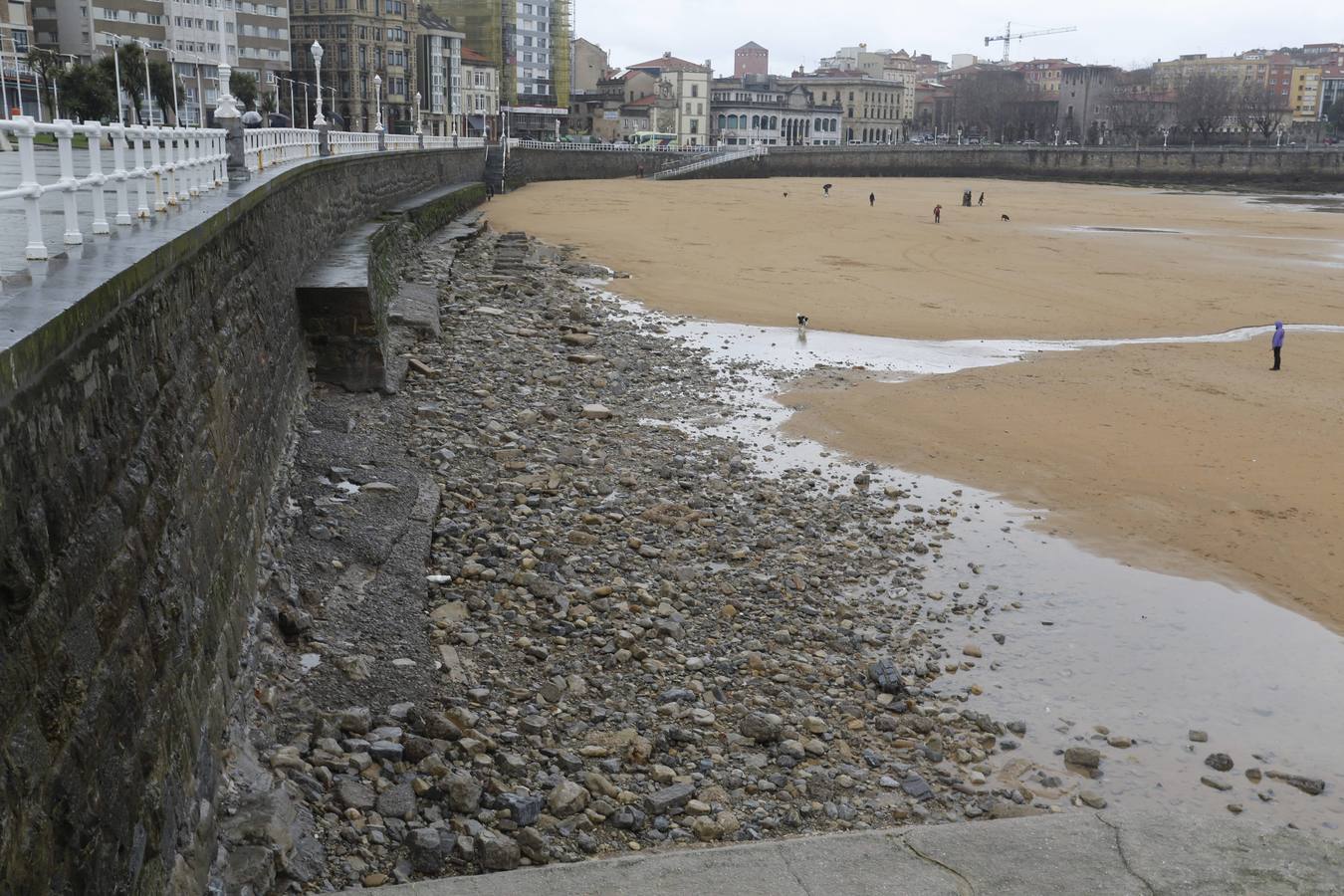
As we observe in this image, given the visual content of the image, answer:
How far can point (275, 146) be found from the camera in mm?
16828

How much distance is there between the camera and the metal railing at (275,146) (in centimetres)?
1443

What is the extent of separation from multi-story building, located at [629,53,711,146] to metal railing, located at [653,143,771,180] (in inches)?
1298

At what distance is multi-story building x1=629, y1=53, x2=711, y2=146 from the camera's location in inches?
4835

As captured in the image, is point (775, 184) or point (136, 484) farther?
point (775, 184)

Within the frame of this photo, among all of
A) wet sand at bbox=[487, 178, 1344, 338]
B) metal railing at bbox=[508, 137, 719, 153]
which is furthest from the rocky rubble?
metal railing at bbox=[508, 137, 719, 153]

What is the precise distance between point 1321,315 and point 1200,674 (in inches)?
751

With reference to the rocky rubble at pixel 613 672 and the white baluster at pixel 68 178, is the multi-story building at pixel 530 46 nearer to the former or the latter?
the rocky rubble at pixel 613 672

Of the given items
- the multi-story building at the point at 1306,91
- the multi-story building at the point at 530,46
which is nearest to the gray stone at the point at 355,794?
the multi-story building at the point at 530,46

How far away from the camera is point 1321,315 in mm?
24781

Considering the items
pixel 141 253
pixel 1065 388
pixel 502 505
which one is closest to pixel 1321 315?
pixel 1065 388

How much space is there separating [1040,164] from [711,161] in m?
27.1

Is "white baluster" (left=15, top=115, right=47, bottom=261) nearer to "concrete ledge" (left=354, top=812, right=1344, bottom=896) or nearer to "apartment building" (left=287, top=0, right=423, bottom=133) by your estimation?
"concrete ledge" (left=354, top=812, right=1344, bottom=896)

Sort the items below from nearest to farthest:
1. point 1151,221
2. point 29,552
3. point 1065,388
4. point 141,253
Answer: point 29,552, point 141,253, point 1065,388, point 1151,221

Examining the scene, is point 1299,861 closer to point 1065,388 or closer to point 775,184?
point 1065,388
